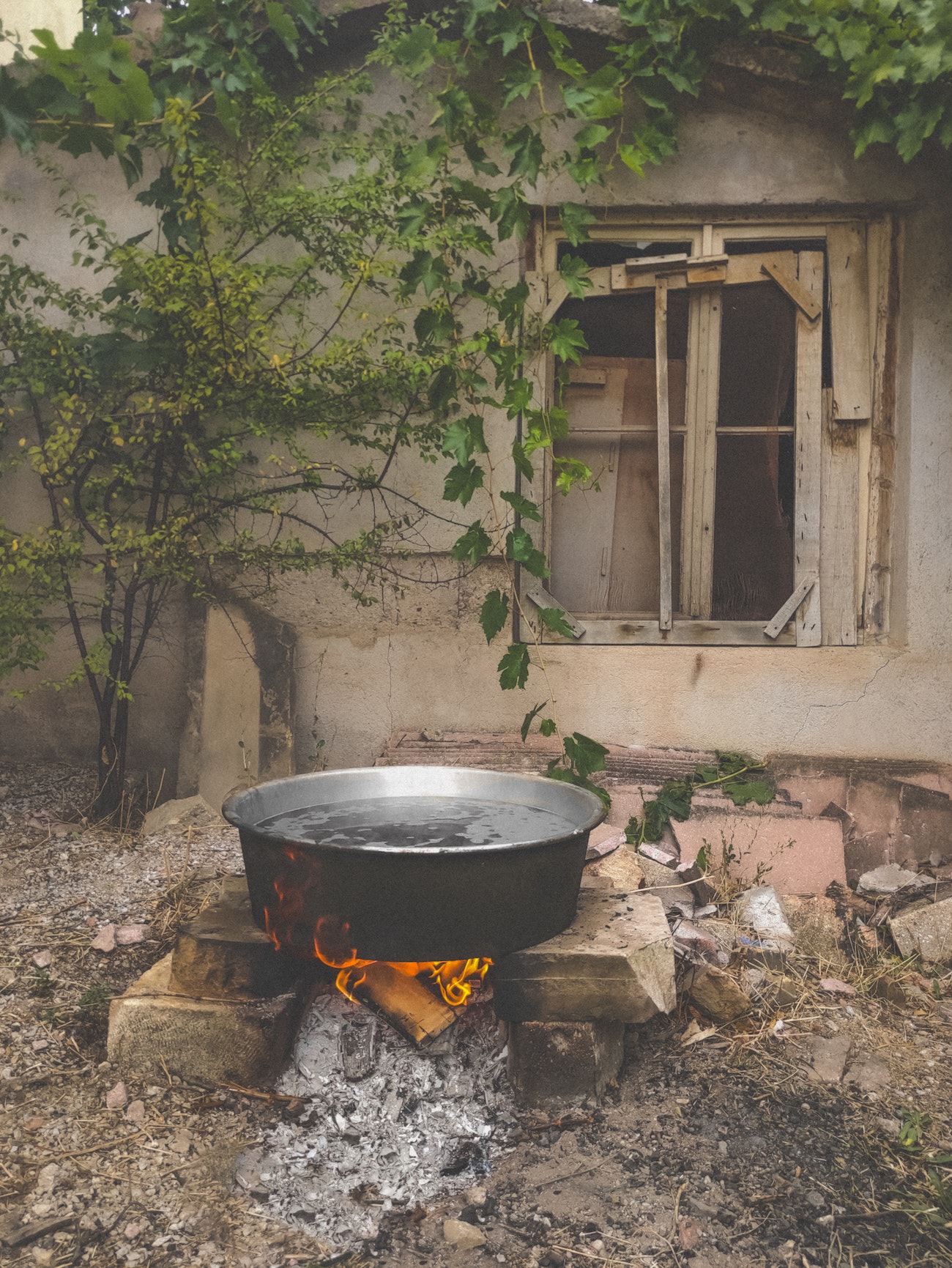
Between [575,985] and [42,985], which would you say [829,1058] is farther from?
[42,985]

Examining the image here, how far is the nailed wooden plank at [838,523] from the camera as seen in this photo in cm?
386

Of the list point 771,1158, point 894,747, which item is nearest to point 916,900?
point 894,747

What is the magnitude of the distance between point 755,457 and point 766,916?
2.10 metres

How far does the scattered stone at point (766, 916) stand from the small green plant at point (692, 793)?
0.80 feet

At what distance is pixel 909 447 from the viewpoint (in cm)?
371

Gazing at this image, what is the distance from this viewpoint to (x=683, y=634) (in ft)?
12.8

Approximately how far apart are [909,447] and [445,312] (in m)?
2.24

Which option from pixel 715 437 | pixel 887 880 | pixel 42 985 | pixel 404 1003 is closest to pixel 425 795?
pixel 404 1003

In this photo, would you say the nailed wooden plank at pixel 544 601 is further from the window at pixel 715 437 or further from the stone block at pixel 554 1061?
the stone block at pixel 554 1061

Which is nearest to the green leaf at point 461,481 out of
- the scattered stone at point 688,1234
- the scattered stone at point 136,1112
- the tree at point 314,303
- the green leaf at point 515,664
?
the tree at point 314,303

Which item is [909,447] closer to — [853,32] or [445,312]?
[853,32]

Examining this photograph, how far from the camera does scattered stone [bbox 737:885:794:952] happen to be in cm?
294

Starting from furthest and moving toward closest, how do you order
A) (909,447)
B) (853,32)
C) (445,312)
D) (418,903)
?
(909,447) < (853,32) < (445,312) < (418,903)

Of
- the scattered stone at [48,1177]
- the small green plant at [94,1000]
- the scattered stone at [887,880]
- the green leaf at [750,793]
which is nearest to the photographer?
the scattered stone at [48,1177]
